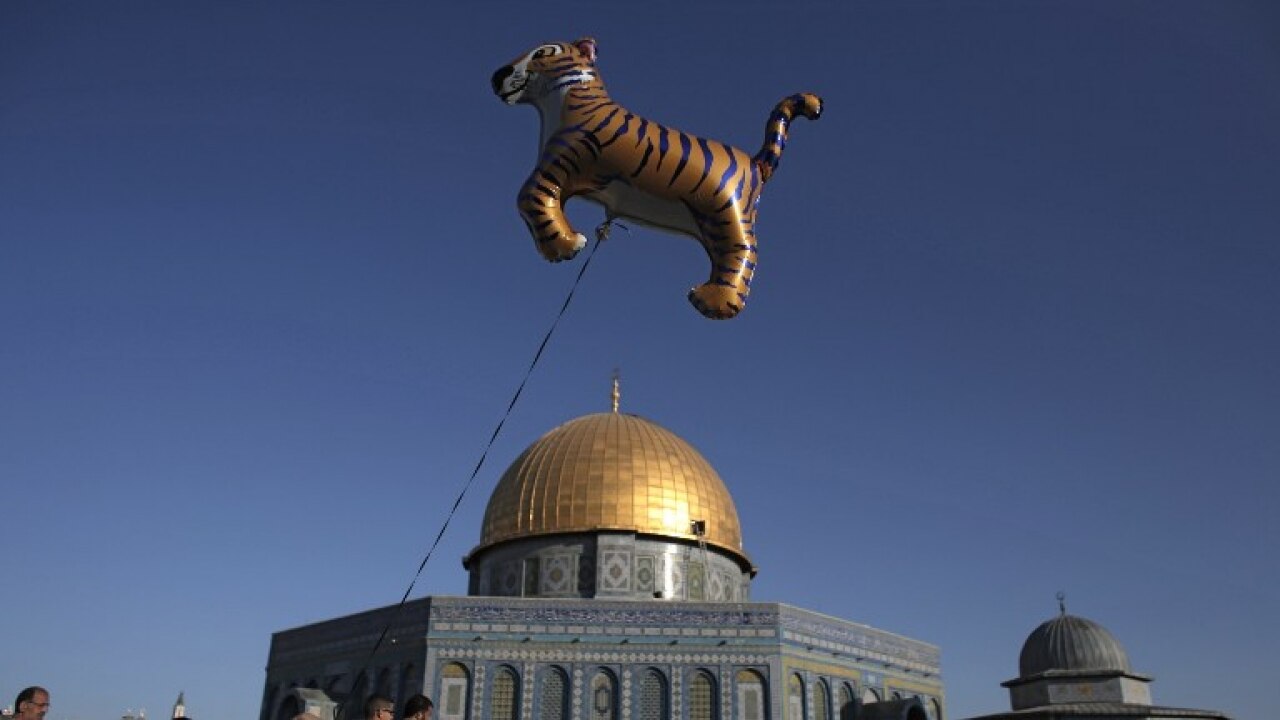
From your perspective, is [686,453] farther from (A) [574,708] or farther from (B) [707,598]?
(A) [574,708]

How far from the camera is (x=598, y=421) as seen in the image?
27.5 meters

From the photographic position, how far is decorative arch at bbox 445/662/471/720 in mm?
20578

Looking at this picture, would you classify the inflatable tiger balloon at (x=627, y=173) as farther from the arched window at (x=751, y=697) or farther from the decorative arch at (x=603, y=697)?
the arched window at (x=751, y=697)

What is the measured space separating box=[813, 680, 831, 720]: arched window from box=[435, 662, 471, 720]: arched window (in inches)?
288

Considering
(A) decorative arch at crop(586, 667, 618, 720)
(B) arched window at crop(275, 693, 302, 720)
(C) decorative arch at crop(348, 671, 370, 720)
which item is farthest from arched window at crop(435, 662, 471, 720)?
(B) arched window at crop(275, 693, 302, 720)

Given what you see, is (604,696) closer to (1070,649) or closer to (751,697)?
(751,697)

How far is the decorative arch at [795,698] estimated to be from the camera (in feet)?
69.1

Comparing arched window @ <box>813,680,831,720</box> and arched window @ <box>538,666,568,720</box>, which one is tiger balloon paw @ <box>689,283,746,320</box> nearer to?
arched window @ <box>538,666,568,720</box>

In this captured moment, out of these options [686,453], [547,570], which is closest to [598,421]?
[686,453]

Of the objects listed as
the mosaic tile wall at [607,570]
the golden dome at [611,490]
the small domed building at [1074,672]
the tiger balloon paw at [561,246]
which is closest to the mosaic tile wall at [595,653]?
the mosaic tile wall at [607,570]

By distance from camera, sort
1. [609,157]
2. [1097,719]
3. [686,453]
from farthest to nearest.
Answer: [686,453], [1097,719], [609,157]

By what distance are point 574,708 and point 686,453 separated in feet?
27.4

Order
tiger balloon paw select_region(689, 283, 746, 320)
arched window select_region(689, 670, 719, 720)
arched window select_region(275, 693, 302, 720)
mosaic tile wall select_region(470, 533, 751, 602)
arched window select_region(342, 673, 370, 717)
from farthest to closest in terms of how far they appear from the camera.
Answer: mosaic tile wall select_region(470, 533, 751, 602)
arched window select_region(275, 693, 302, 720)
arched window select_region(342, 673, 370, 717)
arched window select_region(689, 670, 719, 720)
tiger balloon paw select_region(689, 283, 746, 320)

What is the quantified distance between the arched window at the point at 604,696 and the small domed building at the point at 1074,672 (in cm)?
1408
